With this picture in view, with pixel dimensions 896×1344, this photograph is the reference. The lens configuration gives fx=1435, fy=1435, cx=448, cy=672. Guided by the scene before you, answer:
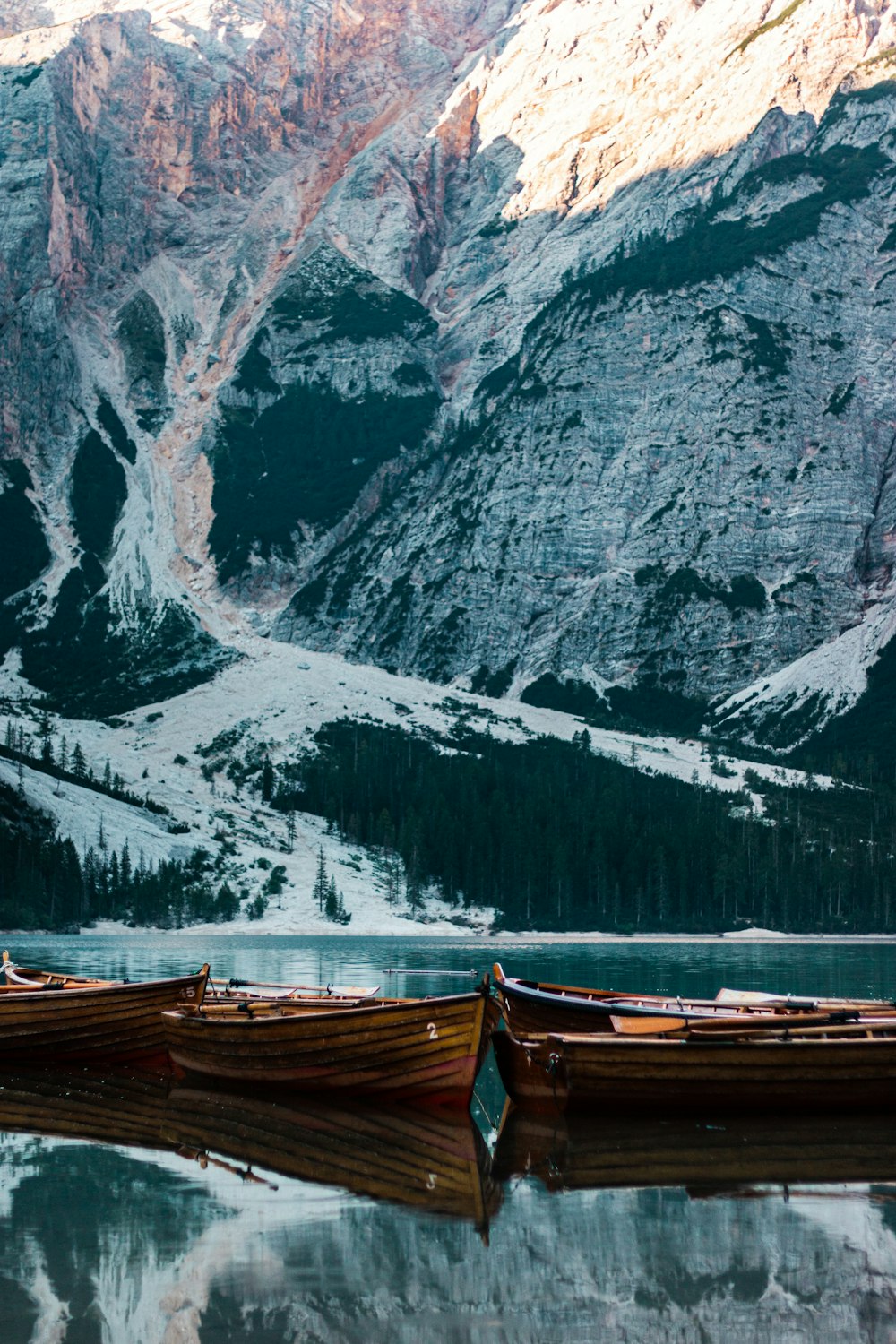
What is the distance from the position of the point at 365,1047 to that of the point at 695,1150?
9585 mm

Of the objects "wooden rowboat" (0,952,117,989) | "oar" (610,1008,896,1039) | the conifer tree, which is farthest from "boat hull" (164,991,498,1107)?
the conifer tree

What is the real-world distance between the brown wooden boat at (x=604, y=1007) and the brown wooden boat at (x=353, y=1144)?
4.84 meters

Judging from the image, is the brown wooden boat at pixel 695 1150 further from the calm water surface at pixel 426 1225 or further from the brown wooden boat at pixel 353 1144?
the brown wooden boat at pixel 353 1144

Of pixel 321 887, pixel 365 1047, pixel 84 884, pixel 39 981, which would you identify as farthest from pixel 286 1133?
pixel 321 887

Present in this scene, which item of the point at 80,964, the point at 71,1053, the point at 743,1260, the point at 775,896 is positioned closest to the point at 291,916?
the point at 775,896

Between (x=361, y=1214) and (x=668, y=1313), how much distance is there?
678cm

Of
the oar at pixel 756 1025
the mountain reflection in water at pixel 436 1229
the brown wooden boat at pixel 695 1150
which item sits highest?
the oar at pixel 756 1025

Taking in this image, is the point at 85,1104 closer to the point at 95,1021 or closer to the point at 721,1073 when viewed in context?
the point at 95,1021

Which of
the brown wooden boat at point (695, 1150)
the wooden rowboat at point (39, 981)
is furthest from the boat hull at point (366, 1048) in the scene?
the wooden rowboat at point (39, 981)

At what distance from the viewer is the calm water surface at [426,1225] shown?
19.4 meters

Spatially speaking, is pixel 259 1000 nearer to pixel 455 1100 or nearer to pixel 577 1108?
pixel 455 1100

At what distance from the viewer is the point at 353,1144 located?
31469 millimetres

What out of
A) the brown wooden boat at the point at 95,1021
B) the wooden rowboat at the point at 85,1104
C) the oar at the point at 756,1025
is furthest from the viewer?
the brown wooden boat at the point at 95,1021

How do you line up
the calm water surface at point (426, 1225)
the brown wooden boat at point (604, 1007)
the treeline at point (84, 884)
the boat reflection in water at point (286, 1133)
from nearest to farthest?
the calm water surface at point (426, 1225), the boat reflection in water at point (286, 1133), the brown wooden boat at point (604, 1007), the treeline at point (84, 884)
